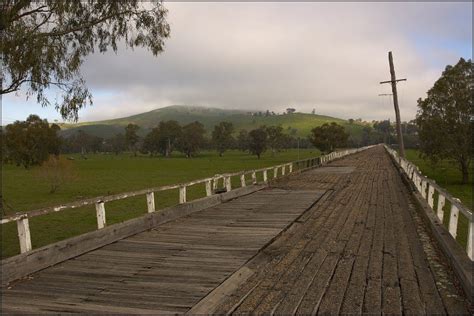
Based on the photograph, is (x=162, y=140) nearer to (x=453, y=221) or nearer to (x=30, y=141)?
(x=30, y=141)

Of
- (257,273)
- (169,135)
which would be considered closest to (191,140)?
(169,135)

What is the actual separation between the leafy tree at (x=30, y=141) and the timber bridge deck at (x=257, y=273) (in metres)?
70.4

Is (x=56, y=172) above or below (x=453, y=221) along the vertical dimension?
above

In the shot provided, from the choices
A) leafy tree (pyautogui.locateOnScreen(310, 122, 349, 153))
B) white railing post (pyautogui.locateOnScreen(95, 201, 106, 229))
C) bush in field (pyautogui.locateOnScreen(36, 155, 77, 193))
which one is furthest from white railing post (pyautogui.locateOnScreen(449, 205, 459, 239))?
leafy tree (pyautogui.locateOnScreen(310, 122, 349, 153))

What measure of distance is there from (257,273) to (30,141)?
3066 inches

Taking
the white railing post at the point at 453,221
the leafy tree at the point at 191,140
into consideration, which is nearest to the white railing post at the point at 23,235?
the white railing post at the point at 453,221

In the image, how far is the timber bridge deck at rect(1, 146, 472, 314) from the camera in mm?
5348

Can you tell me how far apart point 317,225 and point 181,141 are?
456 feet

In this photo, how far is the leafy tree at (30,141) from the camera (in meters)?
73.4

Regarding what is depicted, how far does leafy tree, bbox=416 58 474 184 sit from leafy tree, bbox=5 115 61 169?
5880cm

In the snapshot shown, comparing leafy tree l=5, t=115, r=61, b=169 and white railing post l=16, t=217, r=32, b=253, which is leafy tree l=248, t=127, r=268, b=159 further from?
white railing post l=16, t=217, r=32, b=253

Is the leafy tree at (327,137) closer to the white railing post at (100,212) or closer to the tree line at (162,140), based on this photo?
the tree line at (162,140)

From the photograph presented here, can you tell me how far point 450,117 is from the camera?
36156 millimetres

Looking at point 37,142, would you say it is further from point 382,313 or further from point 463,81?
point 382,313
